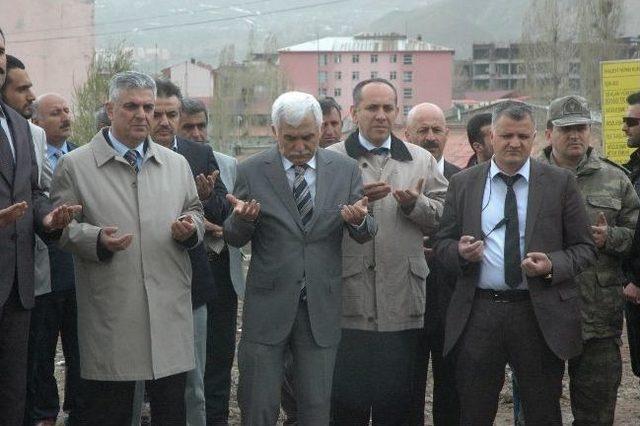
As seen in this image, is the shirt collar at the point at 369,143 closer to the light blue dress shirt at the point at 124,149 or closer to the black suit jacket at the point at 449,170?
the black suit jacket at the point at 449,170

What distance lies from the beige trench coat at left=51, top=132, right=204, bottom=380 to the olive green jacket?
247 centimetres

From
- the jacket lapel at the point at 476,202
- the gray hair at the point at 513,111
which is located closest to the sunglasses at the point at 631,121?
the gray hair at the point at 513,111

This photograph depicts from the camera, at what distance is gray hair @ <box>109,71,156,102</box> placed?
220 inches

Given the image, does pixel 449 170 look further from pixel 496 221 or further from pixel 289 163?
pixel 289 163

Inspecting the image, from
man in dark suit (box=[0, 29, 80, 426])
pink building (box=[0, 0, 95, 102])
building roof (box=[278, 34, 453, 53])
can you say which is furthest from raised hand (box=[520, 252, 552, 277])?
building roof (box=[278, 34, 453, 53])

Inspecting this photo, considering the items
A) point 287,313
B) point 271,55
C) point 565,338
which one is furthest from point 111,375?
point 271,55

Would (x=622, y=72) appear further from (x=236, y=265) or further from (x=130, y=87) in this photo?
(x=130, y=87)

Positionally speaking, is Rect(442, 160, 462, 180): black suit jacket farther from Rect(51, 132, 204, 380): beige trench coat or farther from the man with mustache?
Rect(51, 132, 204, 380): beige trench coat

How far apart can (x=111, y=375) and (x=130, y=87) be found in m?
1.59

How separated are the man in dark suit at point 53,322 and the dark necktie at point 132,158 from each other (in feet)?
4.83

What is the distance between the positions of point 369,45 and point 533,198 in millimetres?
136049

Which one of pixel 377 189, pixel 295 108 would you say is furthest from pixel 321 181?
pixel 295 108

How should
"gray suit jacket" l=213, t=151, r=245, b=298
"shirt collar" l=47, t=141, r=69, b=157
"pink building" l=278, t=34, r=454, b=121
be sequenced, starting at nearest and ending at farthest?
"gray suit jacket" l=213, t=151, r=245, b=298, "shirt collar" l=47, t=141, r=69, b=157, "pink building" l=278, t=34, r=454, b=121

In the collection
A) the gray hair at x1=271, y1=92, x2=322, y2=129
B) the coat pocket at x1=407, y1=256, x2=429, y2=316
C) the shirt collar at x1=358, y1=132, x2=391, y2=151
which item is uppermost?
the gray hair at x1=271, y1=92, x2=322, y2=129
